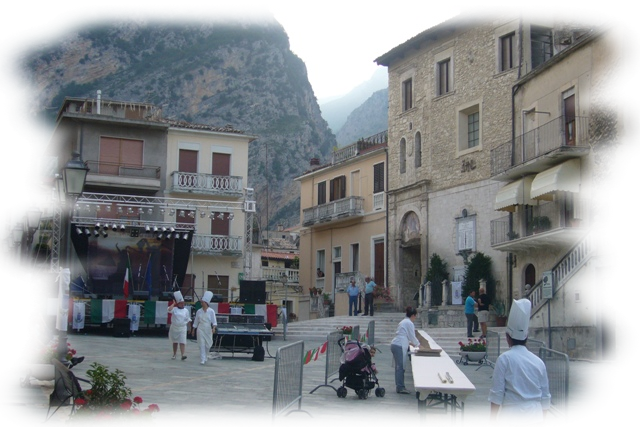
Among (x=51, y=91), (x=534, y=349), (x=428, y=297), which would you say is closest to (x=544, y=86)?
(x=428, y=297)

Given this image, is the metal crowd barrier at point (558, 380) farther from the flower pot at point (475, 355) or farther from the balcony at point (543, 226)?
the balcony at point (543, 226)

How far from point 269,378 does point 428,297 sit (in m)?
17.8

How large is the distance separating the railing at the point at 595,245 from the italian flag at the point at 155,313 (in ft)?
45.4

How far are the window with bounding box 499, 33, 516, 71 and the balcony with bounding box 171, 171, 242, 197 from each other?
16.6 metres

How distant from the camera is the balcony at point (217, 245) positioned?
43094 millimetres

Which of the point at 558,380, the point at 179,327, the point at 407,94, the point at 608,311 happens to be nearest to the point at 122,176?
the point at 407,94

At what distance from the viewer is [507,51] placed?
1297 inches

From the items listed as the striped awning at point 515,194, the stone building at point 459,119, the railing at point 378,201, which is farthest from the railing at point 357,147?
the striped awning at point 515,194

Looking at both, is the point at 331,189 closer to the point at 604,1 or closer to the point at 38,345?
the point at 604,1

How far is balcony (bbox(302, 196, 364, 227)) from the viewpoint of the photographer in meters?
43.4

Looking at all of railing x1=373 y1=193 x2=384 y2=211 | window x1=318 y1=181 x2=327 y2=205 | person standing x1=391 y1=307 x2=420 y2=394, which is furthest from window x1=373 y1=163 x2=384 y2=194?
person standing x1=391 y1=307 x2=420 y2=394

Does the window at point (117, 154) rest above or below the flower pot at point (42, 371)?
above

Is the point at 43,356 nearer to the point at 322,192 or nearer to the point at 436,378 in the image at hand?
the point at 436,378

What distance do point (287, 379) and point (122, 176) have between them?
1297 inches
